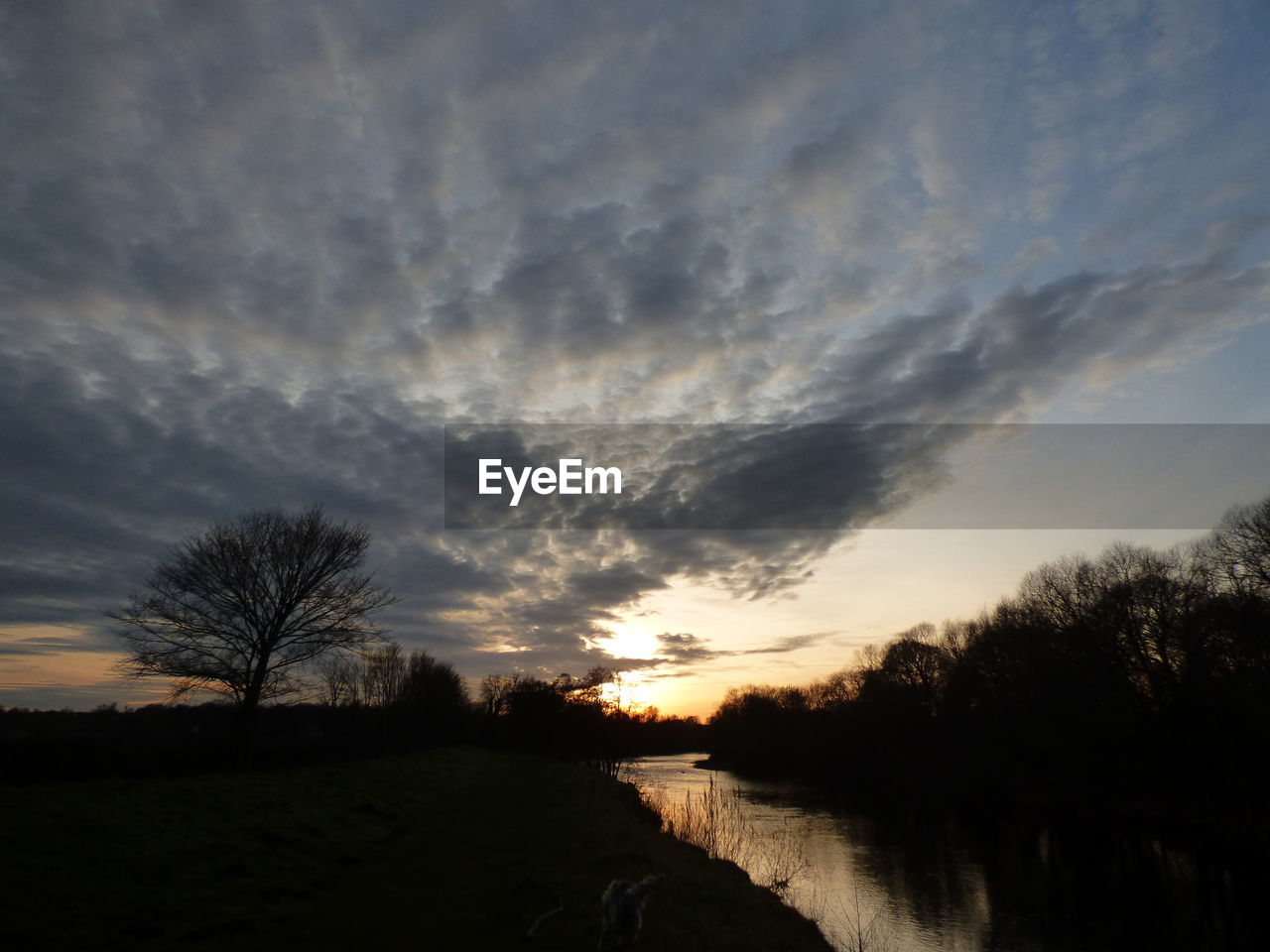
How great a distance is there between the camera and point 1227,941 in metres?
18.3

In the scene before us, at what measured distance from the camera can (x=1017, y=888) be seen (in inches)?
945

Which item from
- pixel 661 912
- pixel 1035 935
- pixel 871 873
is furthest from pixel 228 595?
pixel 1035 935

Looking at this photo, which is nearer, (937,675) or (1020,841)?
(1020,841)

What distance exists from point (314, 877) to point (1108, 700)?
47552 mm

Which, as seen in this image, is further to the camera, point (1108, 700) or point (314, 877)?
point (1108, 700)

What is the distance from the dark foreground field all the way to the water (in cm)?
445

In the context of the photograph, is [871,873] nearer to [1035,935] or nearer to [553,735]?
[1035,935]

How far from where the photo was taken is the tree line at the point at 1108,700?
120 ft

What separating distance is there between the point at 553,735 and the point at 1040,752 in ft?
158

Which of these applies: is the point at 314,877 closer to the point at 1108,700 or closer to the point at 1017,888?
the point at 1017,888

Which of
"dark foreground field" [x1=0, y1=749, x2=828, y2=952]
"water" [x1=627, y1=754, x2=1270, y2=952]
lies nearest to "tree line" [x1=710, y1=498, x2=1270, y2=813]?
"water" [x1=627, y1=754, x2=1270, y2=952]

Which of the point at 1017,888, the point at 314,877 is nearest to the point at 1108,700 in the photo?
the point at 1017,888

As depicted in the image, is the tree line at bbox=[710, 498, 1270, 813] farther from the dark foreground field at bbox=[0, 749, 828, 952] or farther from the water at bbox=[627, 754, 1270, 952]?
the dark foreground field at bbox=[0, 749, 828, 952]

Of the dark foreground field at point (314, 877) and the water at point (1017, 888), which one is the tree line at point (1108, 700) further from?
the dark foreground field at point (314, 877)
